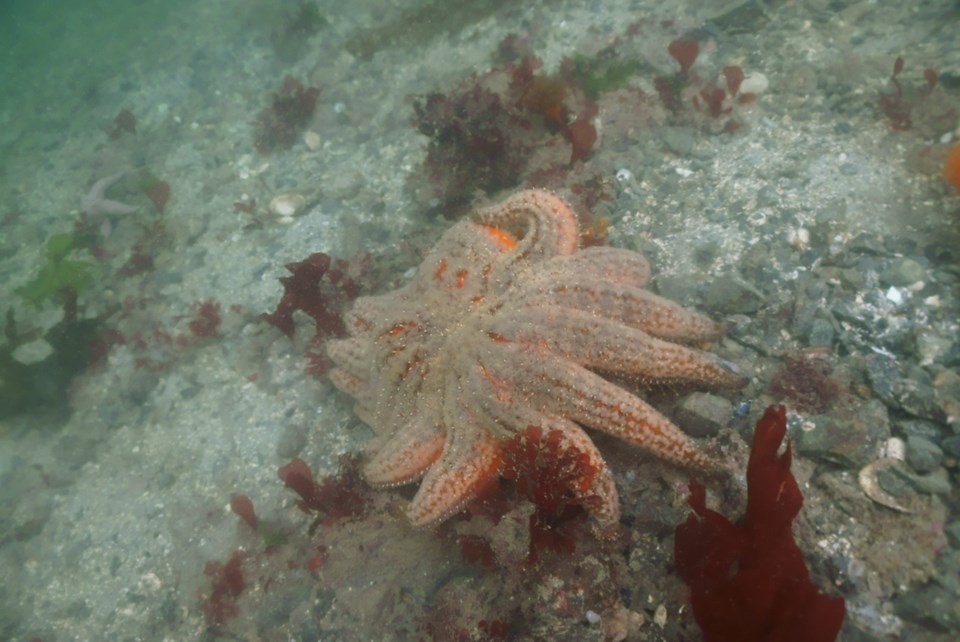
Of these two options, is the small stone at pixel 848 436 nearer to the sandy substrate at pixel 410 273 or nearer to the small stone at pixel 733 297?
the sandy substrate at pixel 410 273

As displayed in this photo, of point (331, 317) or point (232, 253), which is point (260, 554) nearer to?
point (331, 317)

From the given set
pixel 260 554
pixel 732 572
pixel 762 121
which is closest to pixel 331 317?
pixel 260 554

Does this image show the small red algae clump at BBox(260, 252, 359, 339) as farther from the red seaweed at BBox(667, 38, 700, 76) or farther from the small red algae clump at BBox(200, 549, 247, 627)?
the red seaweed at BBox(667, 38, 700, 76)

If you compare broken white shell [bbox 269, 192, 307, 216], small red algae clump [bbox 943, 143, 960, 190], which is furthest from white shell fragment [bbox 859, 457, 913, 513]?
broken white shell [bbox 269, 192, 307, 216]

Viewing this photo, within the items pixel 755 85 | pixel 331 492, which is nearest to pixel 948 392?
pixel 755 85

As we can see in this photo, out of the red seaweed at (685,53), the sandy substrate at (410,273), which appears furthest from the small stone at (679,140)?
the red seaweed at (685,53)

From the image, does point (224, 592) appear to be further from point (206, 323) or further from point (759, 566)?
point (759, 566)
